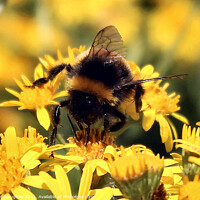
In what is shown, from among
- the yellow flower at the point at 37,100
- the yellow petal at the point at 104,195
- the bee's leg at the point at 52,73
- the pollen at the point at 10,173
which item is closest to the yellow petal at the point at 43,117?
the yellow flower at the point at 37,100

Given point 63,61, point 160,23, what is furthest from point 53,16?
point 63,61

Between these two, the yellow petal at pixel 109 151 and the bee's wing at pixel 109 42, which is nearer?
the yellow petal at pixel 109 151

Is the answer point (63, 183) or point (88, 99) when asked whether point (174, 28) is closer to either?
point (88, 99)

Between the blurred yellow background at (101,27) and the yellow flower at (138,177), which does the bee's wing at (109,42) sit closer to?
the yellow flower at (138,177)

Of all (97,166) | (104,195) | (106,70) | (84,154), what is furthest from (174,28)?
(104,195)

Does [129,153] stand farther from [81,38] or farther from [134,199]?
[81,38]

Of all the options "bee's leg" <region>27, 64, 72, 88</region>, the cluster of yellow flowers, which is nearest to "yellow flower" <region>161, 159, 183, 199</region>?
the cluster of yellow flowers
